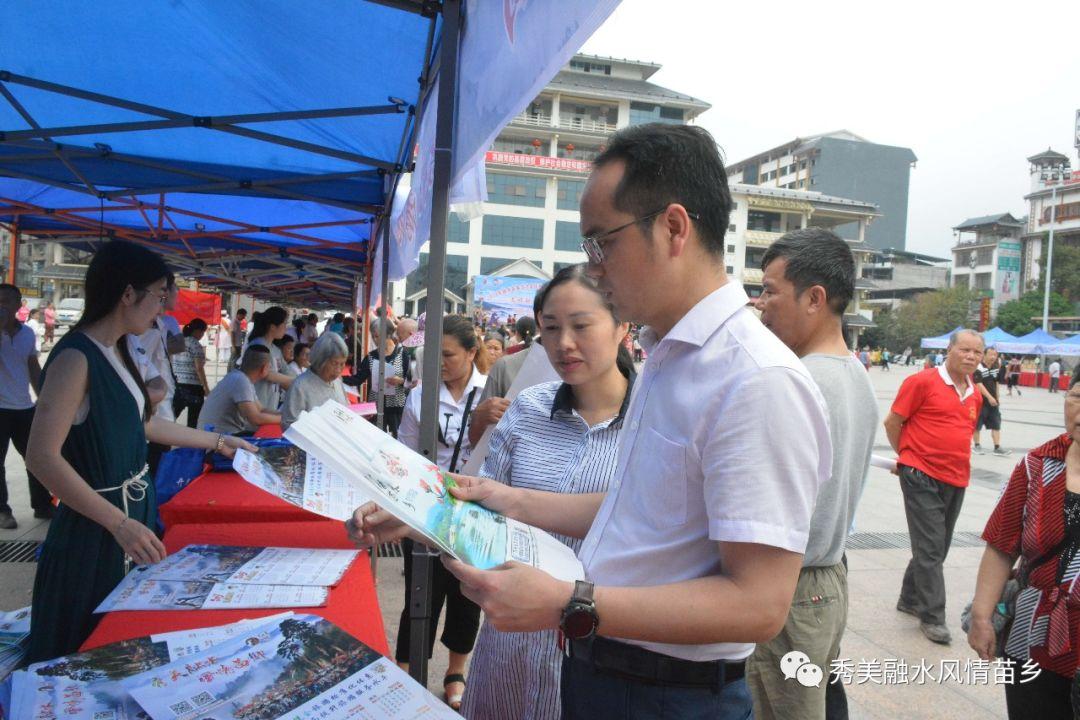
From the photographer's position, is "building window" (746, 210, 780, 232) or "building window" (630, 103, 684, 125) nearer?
"building window" (630, 103, 684, 125)

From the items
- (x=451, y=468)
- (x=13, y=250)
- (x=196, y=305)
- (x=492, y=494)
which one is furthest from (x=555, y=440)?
(x=196, y=305)

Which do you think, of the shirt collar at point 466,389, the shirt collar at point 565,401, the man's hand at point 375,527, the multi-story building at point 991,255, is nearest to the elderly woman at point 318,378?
the shirt collar at point 466,389

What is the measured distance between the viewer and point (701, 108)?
58031mm

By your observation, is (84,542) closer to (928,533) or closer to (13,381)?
(13,381)

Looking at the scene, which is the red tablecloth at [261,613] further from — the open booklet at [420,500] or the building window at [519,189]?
the building window at [519,189]

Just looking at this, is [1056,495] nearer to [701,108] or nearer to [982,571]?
[982,571]

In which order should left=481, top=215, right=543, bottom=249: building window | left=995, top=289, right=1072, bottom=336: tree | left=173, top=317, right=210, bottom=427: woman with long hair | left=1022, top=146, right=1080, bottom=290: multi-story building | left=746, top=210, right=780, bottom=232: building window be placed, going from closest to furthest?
left=173, top=317, right=210, bottom=427: woman with long hair → left=481, top=215, right=543, bottom=249: building window → left=995, top=289, right=1072, bottom=336: tree → left=746, top=210, right=780, bottom=232: building window → left=1022, top=146, right=1080, bottom=290: multi-story building

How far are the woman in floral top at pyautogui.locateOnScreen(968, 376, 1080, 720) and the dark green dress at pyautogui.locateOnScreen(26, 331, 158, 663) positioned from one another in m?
2.60

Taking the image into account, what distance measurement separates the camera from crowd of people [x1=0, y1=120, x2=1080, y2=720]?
2.93ft

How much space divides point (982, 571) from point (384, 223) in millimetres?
4068

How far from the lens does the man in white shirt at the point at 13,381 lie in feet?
15.7

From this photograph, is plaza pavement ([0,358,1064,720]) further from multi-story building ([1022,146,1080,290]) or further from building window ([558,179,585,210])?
multi-story building ([1022,146,1080,290])

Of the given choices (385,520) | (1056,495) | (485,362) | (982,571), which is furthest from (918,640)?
(385,520)

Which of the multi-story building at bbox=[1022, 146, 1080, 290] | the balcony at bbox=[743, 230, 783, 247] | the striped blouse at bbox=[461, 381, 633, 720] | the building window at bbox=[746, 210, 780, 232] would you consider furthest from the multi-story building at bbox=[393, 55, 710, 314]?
the striped blouse at bbox=[461, 381, 633, 720]
